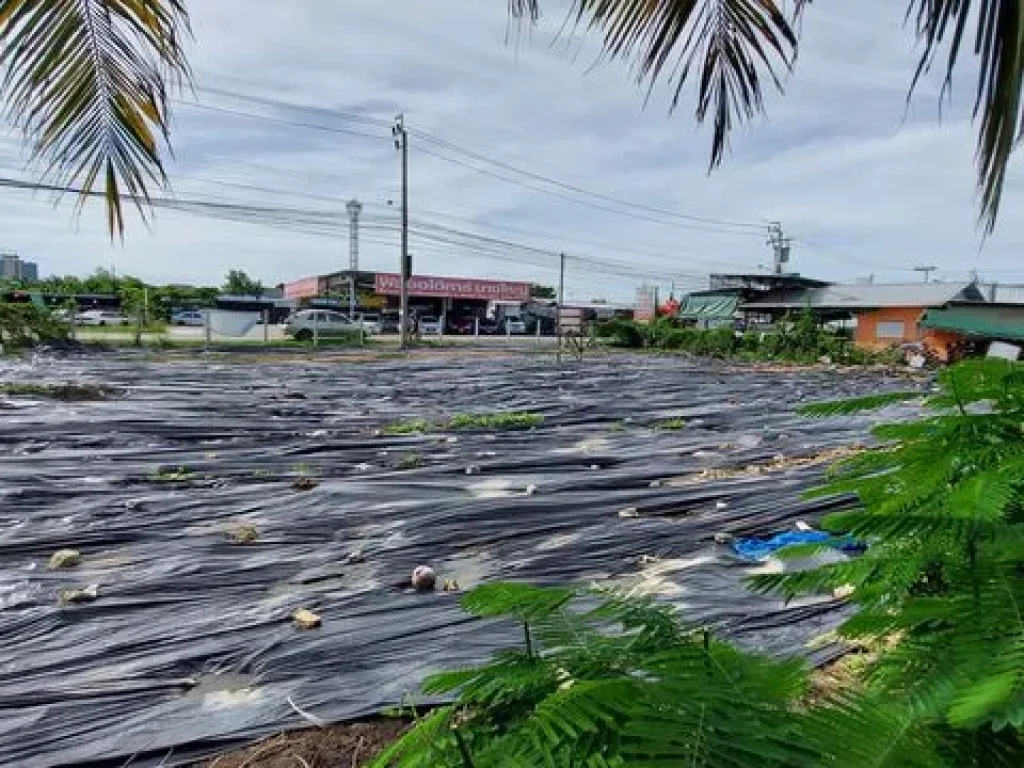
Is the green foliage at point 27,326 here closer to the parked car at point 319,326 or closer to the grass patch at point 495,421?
the parked car at point 319,326

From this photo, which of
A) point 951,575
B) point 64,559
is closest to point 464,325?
point 64,559

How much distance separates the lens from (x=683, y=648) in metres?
1.11

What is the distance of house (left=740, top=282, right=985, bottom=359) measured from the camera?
1211 inches

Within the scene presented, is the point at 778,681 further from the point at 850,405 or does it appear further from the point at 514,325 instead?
the point at 514,325

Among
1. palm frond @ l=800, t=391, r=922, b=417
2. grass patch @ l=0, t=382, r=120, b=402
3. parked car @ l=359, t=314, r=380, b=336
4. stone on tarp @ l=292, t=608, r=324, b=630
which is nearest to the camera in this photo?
palm frond @ l=800, t=391, r=922, b=417

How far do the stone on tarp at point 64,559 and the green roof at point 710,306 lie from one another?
4005 cm

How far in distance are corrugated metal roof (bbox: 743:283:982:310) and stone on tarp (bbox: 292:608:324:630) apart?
3053 centimetres

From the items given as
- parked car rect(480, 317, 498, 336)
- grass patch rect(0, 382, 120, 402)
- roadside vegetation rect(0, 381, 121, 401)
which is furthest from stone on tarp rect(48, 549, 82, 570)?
parked car rect(480, 317, 498, 336)

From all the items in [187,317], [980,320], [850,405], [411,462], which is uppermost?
[980,320]

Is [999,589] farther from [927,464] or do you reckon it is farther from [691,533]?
[691,533]

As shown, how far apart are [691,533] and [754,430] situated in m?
5.77

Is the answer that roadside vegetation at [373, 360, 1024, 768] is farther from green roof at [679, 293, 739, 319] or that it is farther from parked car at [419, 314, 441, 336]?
parked car at [419, 314, 441, 336]

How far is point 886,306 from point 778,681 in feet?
120

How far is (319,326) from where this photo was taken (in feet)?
111
